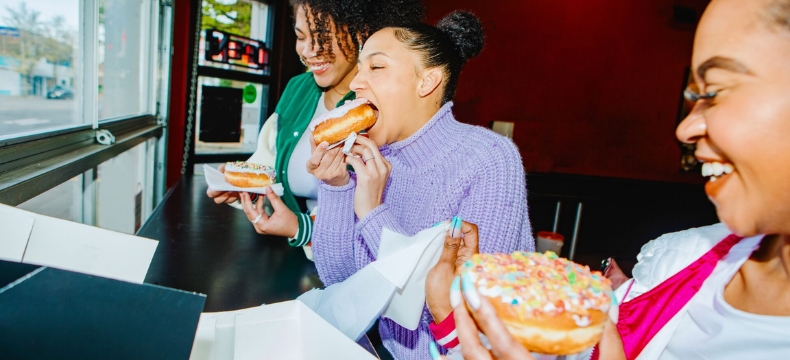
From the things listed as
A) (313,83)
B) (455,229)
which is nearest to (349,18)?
(313,83)

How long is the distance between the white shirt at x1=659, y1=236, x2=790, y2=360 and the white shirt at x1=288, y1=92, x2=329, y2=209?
1636mm

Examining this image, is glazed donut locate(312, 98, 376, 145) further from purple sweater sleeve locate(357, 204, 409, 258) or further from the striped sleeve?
the striped sleeve

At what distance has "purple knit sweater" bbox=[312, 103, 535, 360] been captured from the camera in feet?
4.31

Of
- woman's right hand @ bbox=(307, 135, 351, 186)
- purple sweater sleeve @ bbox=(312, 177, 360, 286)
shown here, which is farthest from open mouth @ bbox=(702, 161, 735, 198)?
woman's right hand @ bbox=(307, 135, 351, 186)

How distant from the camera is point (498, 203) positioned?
1316 millimetres

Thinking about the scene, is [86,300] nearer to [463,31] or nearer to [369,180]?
[369,180]

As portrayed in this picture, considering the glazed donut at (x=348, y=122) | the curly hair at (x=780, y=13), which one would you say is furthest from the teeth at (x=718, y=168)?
the glazed donut at (x=348, y=122)

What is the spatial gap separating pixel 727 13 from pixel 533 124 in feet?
18.7

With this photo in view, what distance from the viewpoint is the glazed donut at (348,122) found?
163cm

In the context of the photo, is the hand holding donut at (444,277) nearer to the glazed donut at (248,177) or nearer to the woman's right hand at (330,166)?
the woman's right hand at (330,166)

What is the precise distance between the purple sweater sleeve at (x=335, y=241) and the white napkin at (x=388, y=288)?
42cm

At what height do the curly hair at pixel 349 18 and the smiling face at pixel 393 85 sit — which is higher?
the curly hair at pixel 349 18

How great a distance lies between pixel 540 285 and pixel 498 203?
513 mm

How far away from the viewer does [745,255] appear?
1041mm
